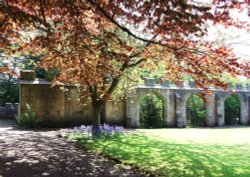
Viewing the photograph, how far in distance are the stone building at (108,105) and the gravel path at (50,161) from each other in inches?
241

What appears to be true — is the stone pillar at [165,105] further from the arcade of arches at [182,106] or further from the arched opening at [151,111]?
the arched opening at [151,111]

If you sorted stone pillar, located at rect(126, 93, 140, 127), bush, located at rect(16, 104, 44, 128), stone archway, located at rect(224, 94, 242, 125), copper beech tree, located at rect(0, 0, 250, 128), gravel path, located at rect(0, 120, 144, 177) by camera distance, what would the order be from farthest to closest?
stone archway, located at rect(224, 94, 242, 125)
stone pillar, located at rect(126, 93, 140, 127)
bush, located at rect(16, 104, 44, 128)
gravel path, located at rect(0, 120, 144, 177)
copper beech tree, located at rect(0, 0, 250, 128)

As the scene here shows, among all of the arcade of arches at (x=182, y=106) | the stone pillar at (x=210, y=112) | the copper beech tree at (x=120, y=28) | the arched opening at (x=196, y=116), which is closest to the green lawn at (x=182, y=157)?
the copper beech tree at (x=120, y=28)

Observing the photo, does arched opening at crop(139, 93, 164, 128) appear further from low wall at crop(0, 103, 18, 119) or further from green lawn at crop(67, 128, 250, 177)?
green lawn at crop(67, 128, 250, 177)

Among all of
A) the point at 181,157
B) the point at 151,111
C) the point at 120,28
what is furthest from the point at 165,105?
the point at 120,28

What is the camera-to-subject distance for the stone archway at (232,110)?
Answer: 2594cm

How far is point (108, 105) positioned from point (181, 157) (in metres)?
9.88

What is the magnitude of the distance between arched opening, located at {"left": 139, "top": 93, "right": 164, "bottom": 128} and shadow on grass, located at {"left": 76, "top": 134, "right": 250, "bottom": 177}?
9.25 metres

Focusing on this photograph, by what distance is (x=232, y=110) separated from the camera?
2617 centimetres

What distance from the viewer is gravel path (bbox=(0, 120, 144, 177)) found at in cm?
695

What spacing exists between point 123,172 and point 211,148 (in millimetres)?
5055

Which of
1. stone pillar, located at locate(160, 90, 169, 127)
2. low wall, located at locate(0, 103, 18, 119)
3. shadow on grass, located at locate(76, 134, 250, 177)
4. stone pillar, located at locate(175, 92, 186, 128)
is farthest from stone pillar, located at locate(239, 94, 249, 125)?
low wall, located at locate(0, 103, 18, 119)

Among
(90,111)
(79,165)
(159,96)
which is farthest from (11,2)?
(159,96)

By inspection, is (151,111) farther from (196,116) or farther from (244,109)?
(244,109)
